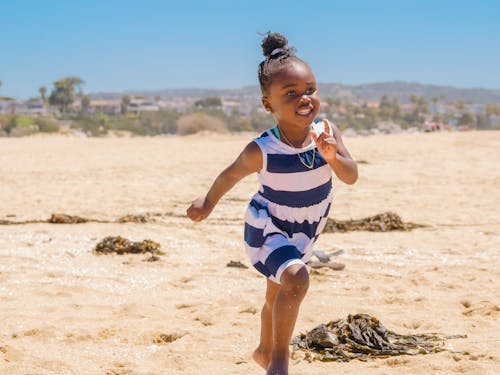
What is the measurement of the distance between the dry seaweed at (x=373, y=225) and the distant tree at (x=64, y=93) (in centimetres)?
9055

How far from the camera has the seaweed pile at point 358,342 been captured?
416 cm

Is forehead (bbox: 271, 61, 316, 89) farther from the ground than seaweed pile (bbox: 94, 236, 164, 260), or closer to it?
farther from the ground

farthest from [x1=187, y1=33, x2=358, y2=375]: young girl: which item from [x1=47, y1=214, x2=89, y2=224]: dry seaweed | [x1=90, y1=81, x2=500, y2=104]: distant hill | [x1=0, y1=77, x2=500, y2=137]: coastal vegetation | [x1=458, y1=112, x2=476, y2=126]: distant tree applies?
[x1=90, y1=81, x2=500, y2=104]: distant hill

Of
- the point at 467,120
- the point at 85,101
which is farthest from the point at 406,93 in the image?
the point at 467,120

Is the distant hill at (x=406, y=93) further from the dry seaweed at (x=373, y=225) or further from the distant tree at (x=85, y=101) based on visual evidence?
the dry seaweed at (x=373, y=225)

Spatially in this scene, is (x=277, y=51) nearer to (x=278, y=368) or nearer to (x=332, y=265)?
(x=278, y=368)

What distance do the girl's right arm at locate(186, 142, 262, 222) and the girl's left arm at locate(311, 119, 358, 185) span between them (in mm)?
340

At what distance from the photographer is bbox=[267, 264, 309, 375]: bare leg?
336 centimetres

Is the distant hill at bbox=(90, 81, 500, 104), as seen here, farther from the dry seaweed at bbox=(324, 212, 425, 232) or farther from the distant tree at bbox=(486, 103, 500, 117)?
the dry seaweed at bbox=(324, 212, 425, 232)

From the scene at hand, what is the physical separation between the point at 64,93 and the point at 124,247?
94015 mm

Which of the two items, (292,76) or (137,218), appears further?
(137,218)

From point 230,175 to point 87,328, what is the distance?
64.6 inches

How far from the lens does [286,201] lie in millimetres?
3596

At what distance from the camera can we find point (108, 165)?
55.8 ft
